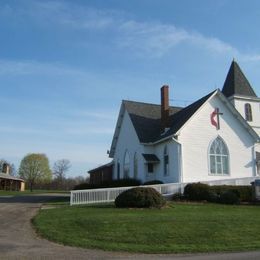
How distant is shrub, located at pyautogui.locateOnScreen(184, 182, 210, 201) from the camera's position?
28.8 meters

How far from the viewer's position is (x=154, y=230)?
17.0 meters

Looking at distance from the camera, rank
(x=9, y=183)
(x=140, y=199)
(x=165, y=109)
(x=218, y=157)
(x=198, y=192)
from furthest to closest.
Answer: (x=9, y=183) < (x=165, y=109) < (x=218, y=157) < (x=198, y=192) < (x=140, y=199)

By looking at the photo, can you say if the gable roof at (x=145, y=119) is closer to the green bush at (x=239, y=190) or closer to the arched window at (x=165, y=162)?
the arched window at (x=165, y=162)

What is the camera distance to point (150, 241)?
51.4 ft

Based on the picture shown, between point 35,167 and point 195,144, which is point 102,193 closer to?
point 195,144

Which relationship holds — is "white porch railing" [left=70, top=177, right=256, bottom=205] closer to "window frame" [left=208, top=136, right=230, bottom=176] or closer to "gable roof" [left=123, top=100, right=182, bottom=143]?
"window frame" [left=208, top=136, right=230, bottom=176]

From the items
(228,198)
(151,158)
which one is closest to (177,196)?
(228,198)

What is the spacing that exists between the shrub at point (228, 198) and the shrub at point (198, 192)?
1.04 metres

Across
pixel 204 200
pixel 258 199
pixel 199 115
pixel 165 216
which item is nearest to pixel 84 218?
pixel 165 216

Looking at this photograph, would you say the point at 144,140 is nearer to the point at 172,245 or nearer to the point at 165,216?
the point at 165,216

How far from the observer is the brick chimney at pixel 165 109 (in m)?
37.3

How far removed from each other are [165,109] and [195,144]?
531cm

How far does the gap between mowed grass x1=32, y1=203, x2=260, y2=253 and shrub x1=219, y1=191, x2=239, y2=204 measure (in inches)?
232

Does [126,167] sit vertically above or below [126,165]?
below
